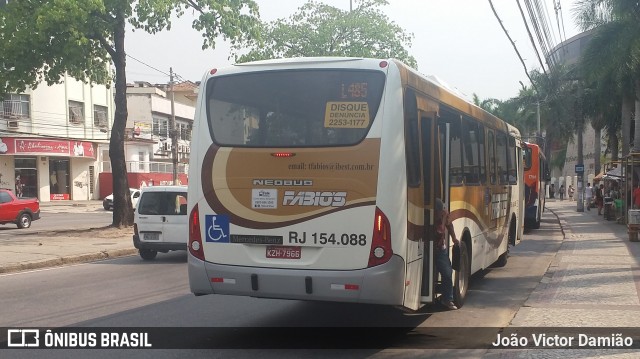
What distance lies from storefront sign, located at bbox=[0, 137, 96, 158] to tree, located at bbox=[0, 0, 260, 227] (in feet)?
71.2

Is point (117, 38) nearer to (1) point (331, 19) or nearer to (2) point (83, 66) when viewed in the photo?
(2) point (83, 66)

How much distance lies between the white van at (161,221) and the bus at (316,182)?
7818 millimetres

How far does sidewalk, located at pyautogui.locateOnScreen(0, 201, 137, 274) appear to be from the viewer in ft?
47.0

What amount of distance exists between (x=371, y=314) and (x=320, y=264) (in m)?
2.35

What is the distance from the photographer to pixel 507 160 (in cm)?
1291

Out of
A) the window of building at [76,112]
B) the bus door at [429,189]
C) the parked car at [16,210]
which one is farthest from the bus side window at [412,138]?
the window of building at [76,112]

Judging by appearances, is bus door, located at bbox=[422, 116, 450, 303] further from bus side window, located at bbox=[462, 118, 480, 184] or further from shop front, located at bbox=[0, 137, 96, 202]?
shop front, located at bbox=[0, 137, 96, 202]

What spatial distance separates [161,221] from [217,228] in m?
8.25

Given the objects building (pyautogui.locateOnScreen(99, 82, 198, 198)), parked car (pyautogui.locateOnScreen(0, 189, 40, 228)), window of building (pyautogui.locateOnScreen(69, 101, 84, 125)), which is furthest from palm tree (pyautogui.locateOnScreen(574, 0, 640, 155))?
window of building (pyautogui.locateOnScreen(69, 101, 84, 125))

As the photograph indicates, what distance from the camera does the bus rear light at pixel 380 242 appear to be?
6535 mm

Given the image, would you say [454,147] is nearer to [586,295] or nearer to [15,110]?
[586,295]

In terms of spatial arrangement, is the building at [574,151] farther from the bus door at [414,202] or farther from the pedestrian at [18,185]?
the bus door at [414,202]

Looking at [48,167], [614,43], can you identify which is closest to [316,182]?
[614,43]

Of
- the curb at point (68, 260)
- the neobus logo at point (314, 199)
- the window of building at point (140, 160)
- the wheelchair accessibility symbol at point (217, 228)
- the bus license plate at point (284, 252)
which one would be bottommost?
the curb at point (68, 260)
